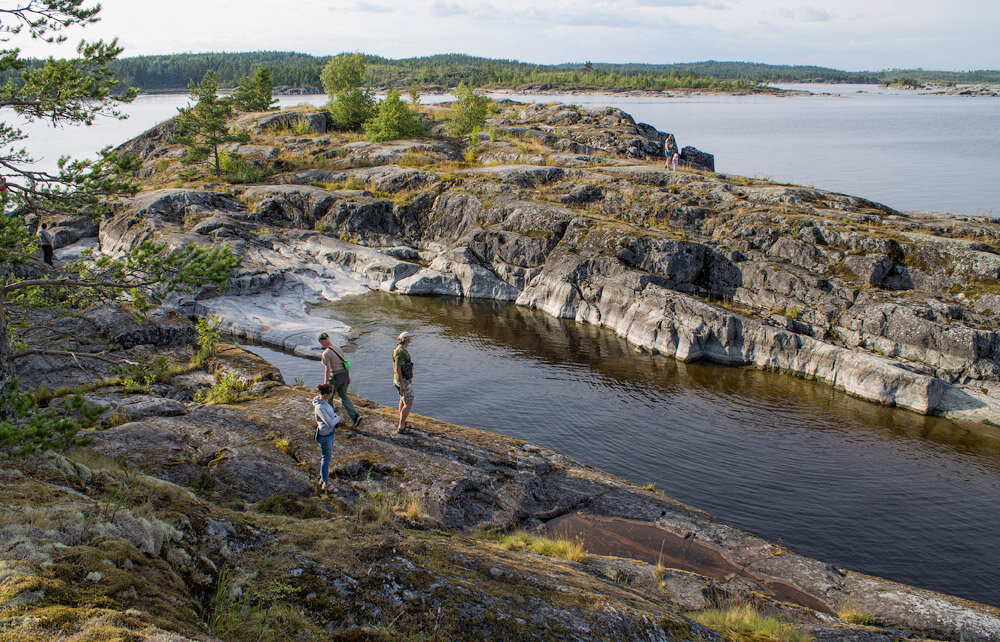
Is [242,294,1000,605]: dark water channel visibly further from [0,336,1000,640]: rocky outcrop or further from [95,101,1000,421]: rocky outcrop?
[0,336,1000,640]: rocky outcrop

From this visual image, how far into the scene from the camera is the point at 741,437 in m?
22.4

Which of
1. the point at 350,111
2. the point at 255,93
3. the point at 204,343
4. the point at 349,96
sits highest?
the point at 255,93

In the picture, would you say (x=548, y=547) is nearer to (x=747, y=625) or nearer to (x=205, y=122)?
(x=747, y=625)

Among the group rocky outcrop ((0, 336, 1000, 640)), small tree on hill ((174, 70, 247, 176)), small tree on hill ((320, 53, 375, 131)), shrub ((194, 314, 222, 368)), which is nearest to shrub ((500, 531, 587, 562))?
rocky outcrop ((0, 336, 1000, 640))

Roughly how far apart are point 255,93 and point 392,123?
63.1 feet

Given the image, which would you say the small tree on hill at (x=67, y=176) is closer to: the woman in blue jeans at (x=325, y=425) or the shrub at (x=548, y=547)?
the woman in blue jeans at (x=325, y=425)

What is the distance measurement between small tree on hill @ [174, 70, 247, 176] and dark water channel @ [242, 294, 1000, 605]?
29179mm

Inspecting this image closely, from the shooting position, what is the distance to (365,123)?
63781mm

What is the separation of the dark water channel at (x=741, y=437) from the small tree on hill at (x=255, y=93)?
152ft

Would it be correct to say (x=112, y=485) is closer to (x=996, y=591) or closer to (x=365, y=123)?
(x=996, y=591)

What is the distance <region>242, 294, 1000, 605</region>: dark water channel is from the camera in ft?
54.7

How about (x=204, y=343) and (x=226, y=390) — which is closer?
(x=226, y=390)

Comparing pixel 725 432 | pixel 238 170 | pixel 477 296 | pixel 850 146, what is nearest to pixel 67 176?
pixel 725 432

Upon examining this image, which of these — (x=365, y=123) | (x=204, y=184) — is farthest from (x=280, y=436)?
(x=365, y=123)
